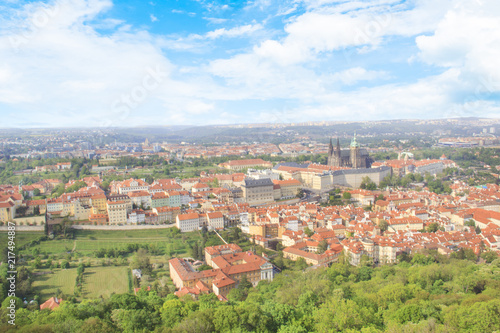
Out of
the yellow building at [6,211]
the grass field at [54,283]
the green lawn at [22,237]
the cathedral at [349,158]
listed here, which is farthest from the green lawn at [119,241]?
the cathedral at [349,158]

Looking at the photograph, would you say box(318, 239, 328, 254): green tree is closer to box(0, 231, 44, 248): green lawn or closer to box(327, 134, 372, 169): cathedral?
box(0, 231, 44, 248): green lawn

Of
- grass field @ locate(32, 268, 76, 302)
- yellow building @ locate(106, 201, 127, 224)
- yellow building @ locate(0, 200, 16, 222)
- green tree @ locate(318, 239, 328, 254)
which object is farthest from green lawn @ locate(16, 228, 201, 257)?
green tree @ locate(318, 239, 328, 254)

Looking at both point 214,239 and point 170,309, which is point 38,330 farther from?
point 214,239

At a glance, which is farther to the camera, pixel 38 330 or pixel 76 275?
pixel 76 275

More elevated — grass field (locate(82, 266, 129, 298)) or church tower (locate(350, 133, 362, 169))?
church tower (locate(350, 133, 362, 169))

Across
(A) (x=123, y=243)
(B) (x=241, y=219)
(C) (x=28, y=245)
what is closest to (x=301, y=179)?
(B) (x=241, y=219)

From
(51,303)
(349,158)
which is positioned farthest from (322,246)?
(349,158)

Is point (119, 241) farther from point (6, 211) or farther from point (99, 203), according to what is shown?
point (6, 211)

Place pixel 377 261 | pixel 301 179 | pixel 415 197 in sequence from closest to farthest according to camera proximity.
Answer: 1. pixel 377 261
2. pixel 415 197
3. pixel 301 179
